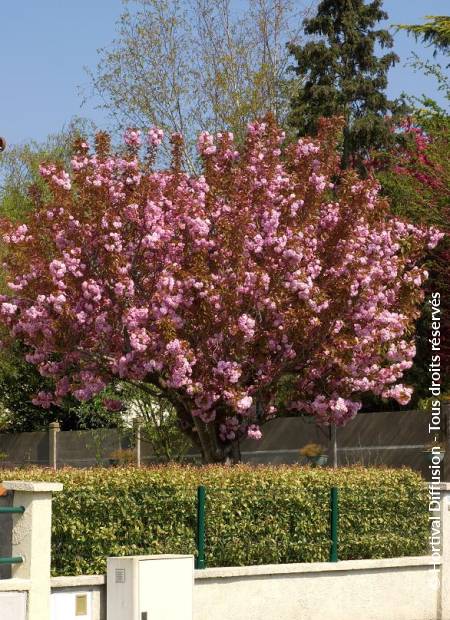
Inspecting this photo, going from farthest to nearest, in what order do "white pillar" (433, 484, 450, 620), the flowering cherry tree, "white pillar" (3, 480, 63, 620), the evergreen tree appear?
the evergreen tree < the flowering cherry tree < "white pillar" (433, 484, 450, 620) < "white pillar" (3, 480, 63, 620)

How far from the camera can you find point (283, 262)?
22547 mm

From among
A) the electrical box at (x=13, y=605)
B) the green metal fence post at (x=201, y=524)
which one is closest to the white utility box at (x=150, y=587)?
the green metal fence post at (x=201, y=524)

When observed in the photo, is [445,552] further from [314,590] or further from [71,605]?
[71,605]

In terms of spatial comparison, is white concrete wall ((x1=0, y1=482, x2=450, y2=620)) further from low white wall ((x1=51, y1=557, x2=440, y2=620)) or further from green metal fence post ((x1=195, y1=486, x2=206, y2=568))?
green metal fence post ((x1=195, y1=486, x2=206, y2=568))

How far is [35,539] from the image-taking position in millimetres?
12977

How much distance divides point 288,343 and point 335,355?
3.02ft

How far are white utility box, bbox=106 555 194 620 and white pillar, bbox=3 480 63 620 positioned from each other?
2.68 feet

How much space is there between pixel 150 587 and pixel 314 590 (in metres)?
3.17

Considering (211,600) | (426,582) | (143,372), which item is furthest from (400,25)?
(211,600)

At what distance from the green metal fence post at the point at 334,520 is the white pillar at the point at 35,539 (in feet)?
14.7

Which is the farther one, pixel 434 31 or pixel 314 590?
pixel 434 31

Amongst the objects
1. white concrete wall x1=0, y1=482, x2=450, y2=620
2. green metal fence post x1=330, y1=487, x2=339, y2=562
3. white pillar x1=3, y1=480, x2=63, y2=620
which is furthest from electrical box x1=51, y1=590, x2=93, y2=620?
green metal fence post x1=330, y1=487, x2=339, y2=562

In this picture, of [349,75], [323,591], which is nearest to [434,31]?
[349,75]

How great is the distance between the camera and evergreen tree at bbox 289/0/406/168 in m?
37.7
